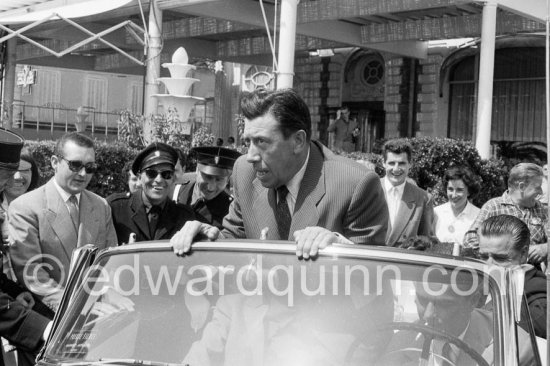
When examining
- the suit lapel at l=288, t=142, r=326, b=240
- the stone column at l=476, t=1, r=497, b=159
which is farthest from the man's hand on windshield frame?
the stone column at l=476, t=1, r=497, b=159

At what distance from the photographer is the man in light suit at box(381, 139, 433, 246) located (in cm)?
775

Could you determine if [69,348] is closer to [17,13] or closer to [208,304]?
[208,304]

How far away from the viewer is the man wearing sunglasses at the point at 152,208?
21.2 ft

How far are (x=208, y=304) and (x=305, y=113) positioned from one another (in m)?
1.08

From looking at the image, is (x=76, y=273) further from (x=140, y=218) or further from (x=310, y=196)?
(x=140, y=218)

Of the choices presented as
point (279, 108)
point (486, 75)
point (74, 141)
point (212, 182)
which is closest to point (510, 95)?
point (486, 75)

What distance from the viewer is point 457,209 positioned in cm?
867

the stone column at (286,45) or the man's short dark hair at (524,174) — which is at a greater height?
the stone column at (286,45)

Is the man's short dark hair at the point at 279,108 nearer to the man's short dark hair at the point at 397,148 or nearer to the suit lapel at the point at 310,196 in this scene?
the suit lapel at the point at 310,196

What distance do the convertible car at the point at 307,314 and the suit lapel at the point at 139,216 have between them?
2759mm

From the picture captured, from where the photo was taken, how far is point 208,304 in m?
3.55

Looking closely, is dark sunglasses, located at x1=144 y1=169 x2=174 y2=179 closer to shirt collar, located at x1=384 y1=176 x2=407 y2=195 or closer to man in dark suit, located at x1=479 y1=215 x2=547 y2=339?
shirt collar, located at x1=384 y1=176 x2=407 y2=195

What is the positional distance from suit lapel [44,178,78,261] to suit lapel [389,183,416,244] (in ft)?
10.0

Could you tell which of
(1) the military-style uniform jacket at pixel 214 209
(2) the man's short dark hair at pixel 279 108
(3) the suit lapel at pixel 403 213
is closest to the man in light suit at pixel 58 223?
(2) the man's short dark hair at pixel 279 108
